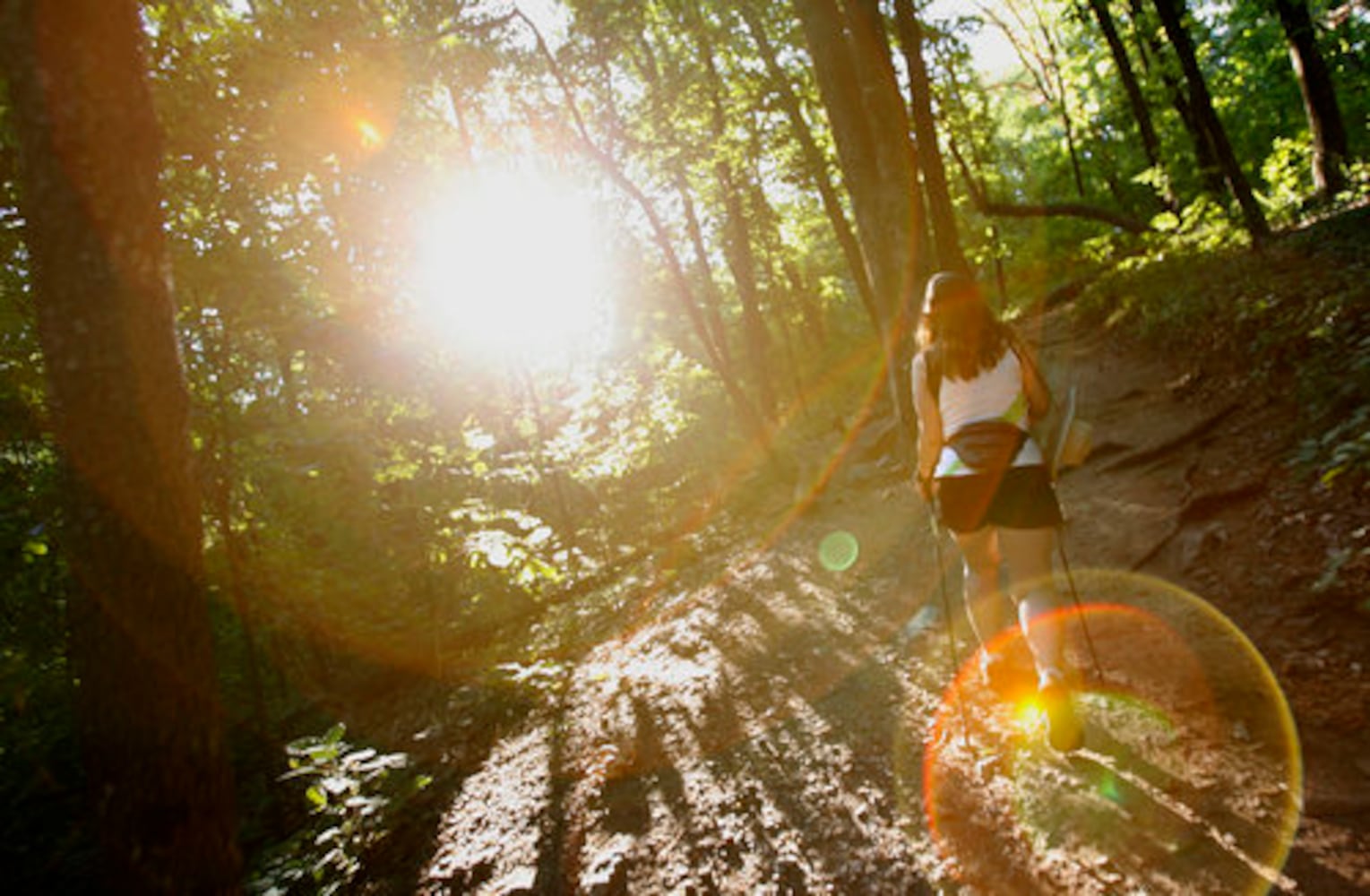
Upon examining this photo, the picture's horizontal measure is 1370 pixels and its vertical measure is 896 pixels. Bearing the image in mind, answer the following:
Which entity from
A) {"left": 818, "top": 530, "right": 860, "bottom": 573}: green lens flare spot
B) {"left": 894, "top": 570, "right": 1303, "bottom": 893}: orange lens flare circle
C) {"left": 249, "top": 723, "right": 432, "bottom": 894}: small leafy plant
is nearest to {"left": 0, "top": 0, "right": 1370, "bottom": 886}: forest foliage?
{"left": 249, "top": 723, "right": 432, "bottom": 894}: small leafy plant

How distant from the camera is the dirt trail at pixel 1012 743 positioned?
2.61 m

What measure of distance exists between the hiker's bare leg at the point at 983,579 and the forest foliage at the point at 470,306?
274cm

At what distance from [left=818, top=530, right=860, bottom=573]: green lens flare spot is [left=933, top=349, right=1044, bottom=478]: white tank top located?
4711 millimetres

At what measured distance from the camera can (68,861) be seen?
364 centimetres

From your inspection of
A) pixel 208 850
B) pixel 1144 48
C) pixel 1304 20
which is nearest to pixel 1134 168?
pixel 1144 48

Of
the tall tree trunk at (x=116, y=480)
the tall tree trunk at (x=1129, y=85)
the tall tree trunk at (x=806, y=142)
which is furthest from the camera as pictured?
the tall tree trunk at (x=806, y=142)

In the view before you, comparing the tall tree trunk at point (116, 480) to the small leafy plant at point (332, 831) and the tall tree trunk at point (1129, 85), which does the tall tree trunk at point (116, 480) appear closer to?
the small leafy plant at point (332, 831)

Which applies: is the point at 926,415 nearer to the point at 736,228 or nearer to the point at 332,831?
the point at 332,831

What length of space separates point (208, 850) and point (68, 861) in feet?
7.48

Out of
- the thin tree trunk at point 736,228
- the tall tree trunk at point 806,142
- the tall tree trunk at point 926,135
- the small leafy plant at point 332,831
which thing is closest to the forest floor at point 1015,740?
the small leafy plant at point 332,831

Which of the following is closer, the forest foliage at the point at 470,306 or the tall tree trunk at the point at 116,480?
the tall tree trunk at the point at 116,480

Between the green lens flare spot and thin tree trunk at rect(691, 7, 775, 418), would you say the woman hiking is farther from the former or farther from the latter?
thin tree trunk at rect(691, 7, 775, 418)

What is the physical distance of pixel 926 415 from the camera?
11.9 ft

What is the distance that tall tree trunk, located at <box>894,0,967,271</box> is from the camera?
9.49m
